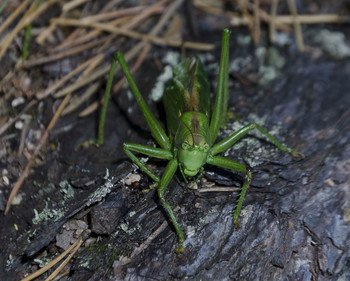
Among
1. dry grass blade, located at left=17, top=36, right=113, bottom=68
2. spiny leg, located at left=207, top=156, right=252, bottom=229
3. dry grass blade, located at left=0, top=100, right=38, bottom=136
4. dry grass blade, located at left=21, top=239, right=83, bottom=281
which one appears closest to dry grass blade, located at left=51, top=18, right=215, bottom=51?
dry grass blade, located at left=17, top=36, right=113, bottom=68

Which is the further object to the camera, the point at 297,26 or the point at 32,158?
the point at 297,26

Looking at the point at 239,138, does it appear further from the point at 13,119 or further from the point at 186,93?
the point at 13,119

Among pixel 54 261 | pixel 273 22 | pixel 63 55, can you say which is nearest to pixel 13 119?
pixel 63 55

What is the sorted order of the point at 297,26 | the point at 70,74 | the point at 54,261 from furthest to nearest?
the point at 297,26 < the point at 70,74 < the point at 54,261

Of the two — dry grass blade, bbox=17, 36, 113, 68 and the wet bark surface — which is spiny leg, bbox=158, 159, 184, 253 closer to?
the wet bark surface

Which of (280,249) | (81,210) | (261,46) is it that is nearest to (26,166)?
(81,210)

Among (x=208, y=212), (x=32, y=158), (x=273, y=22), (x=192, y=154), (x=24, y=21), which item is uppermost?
(x=24, y=21)

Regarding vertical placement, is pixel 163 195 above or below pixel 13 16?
below
